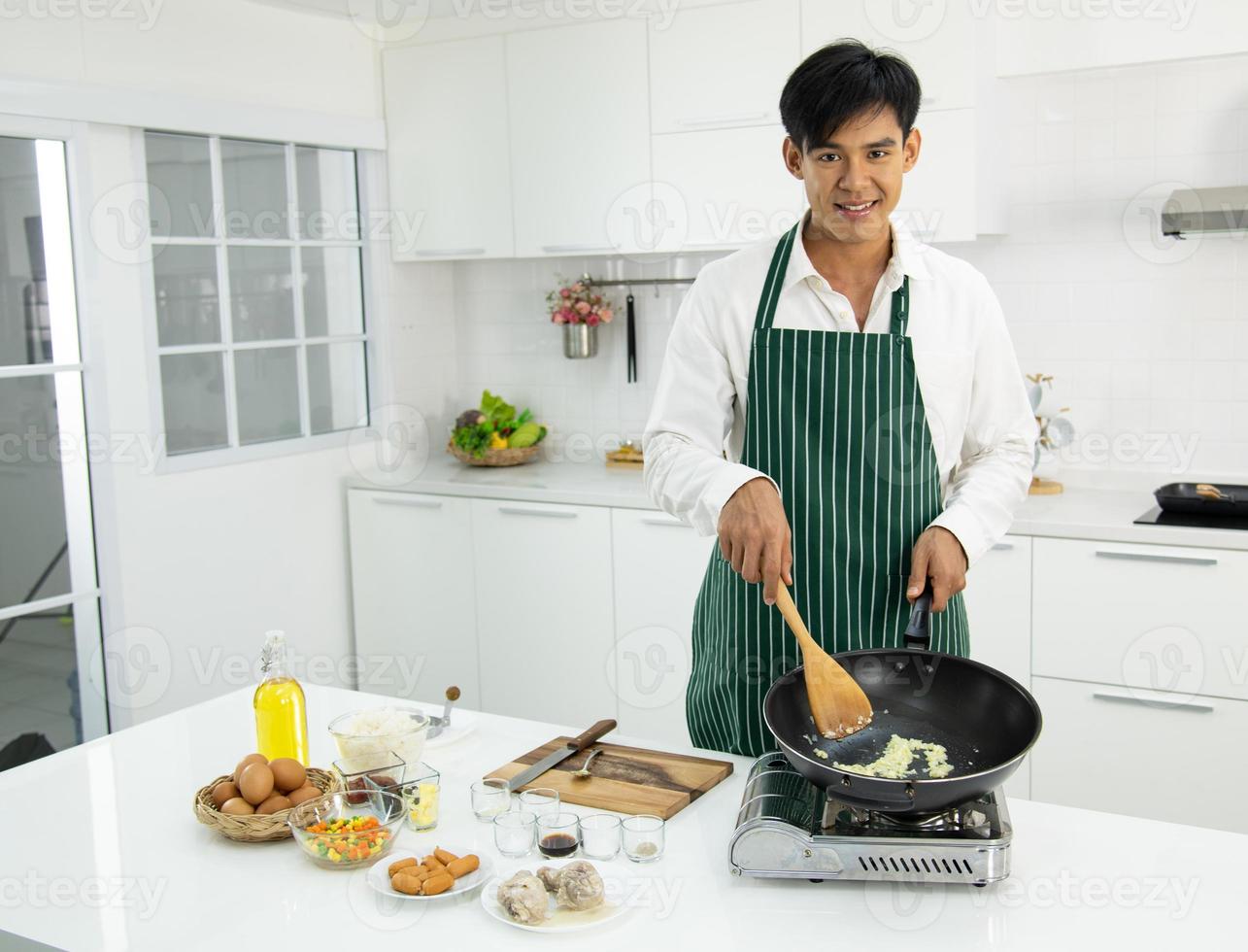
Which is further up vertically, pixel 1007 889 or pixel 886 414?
pixel 886 414

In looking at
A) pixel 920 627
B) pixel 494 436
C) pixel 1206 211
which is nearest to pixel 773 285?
pixel 920 627

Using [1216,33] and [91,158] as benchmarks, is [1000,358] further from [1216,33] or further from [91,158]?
[91,158]

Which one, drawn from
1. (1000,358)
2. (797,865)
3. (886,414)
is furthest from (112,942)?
(1000,358)

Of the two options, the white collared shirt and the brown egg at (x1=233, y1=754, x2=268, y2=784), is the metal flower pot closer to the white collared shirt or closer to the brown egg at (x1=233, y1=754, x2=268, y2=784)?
the white collared shirt

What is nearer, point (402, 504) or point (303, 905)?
point (303, 905)

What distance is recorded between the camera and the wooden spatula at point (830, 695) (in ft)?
5.30

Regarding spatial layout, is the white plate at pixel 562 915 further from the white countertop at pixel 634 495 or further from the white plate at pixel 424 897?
the white countertop at pixel 634 495

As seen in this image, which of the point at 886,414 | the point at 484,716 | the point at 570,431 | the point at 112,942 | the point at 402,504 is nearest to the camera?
the point at 112,942

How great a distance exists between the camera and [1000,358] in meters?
2.02

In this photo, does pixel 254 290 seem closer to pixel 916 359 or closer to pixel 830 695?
pixel 916 359

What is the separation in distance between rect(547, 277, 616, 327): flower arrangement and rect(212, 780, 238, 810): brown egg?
109 inches

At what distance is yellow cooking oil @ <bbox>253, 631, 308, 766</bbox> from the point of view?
1.81m

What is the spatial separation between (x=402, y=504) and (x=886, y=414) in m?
2.50

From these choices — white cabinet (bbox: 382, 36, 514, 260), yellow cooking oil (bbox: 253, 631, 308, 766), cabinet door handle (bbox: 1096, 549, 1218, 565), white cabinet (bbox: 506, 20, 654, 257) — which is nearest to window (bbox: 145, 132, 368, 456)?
white cabinet (bbox: 382, 36, 514, 260)
